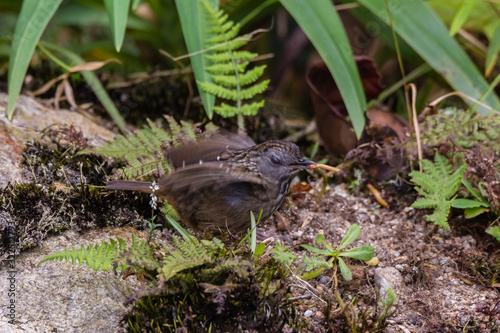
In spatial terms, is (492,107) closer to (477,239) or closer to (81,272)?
(477,239)

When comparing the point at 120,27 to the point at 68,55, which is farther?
the point at 68,55

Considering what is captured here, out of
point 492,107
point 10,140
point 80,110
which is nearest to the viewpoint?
point 10,140

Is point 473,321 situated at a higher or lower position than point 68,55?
lower

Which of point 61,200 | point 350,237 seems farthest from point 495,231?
point 61,200

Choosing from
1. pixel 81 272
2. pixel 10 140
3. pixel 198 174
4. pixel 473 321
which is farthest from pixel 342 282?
pixel 10 140

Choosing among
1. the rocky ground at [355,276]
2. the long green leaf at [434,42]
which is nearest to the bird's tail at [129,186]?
the rocky ground at [355,276]

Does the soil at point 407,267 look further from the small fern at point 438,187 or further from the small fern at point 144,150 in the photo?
the small fern at point 144,150

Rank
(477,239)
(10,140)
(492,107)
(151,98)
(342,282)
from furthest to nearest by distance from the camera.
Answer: (151,98)
(492,107)
(10,140)
(477,239)
(342,282)
